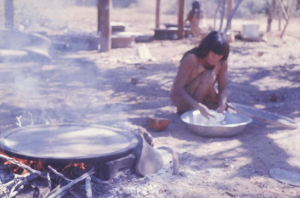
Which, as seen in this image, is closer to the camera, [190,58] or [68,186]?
[68,186]

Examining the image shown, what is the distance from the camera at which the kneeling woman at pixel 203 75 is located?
10.4 ft

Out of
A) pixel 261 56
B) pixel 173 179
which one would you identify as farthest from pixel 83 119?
pixel 261 56

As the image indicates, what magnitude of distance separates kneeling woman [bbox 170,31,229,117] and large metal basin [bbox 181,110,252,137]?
143 millimetres

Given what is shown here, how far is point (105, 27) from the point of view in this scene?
7.88 metres

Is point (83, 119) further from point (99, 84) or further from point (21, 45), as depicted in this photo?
point (21, 45)

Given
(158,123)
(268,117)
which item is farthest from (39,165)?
(268,117)

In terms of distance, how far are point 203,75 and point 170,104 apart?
104 cm

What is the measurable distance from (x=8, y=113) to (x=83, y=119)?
2.94ft

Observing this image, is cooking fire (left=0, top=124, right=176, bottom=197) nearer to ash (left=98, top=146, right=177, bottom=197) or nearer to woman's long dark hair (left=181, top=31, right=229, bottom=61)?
ash (left=98, top=146, right=177, bottom=197)

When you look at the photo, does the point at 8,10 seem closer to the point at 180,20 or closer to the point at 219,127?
the point at 219,127

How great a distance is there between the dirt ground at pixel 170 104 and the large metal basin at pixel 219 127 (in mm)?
68

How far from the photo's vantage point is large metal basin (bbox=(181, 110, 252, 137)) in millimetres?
3156

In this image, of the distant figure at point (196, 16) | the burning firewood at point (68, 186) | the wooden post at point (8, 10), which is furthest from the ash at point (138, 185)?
the distant figure at point (196, 16)

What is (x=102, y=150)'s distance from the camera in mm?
2188
